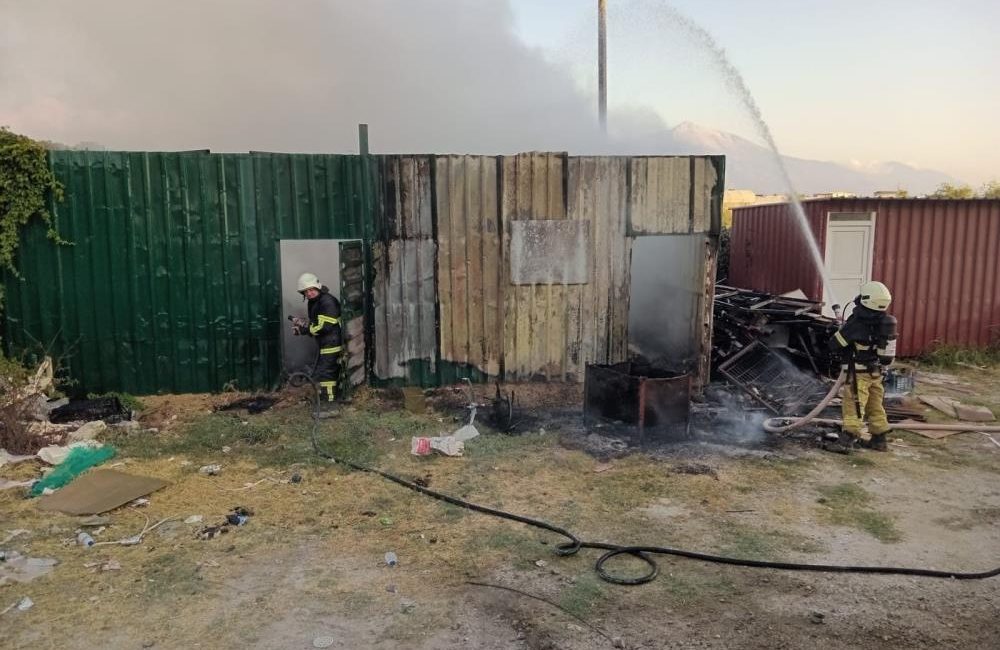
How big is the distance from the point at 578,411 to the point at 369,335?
3037 millimetres

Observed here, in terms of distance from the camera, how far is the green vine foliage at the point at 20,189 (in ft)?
26.6

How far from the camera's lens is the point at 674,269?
1038 centimetres

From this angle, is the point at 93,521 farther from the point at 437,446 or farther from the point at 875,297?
the point at 875,297

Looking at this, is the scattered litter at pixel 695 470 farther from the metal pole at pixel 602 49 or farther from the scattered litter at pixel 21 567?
the metal pole at pixel 602 49

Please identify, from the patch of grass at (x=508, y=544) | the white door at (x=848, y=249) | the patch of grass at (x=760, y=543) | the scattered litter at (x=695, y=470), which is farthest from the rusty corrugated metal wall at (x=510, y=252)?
the patch of grass at (x=760, y=543)

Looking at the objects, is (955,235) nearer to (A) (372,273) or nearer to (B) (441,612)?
(A) (372,273)

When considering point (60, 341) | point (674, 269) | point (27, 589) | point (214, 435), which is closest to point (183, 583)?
point (27, 589)

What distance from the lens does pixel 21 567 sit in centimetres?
455

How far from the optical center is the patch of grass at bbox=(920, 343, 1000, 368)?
11.5m

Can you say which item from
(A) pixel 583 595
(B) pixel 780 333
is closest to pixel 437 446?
(A) pixel 583 595

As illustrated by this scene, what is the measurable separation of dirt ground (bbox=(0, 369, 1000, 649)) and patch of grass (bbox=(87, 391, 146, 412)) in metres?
0.99

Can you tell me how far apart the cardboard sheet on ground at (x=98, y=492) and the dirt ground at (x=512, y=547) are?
0.14 m

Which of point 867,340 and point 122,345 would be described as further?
point 122,345

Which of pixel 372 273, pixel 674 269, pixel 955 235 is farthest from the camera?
pixel 955 235
